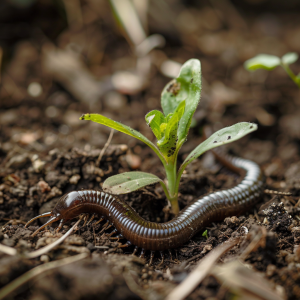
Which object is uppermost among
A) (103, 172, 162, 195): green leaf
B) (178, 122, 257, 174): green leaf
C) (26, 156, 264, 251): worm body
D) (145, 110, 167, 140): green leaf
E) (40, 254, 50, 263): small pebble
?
(145, 110, 167, 140): green leaf

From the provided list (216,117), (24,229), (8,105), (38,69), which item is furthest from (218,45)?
(24,229)

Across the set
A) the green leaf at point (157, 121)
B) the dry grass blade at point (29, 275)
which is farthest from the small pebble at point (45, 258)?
the green leaf at point (157, 121)

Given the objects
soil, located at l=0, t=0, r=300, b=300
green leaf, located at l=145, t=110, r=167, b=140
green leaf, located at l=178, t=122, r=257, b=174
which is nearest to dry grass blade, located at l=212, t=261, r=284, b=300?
soil, located at l=0, t=0, r=300, b=300

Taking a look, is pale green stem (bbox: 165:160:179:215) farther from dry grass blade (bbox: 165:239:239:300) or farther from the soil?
dry grass blade (bbox: 165:239:239:300)

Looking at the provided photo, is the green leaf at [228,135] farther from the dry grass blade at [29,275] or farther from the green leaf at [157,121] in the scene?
→ the dry grass blade at [29,275]

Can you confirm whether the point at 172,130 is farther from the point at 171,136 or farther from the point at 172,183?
the point at 172,183
